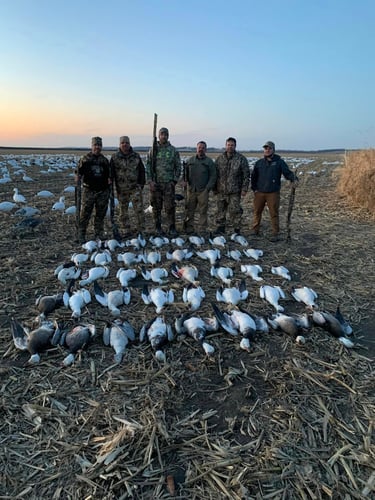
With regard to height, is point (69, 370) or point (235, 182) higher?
point (235, 182)

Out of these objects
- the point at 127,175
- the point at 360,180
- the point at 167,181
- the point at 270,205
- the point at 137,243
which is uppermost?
the point at 127,175

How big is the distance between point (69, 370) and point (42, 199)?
9772mm

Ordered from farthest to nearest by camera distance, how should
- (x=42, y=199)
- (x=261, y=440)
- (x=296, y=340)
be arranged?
(x=42, y=199) → (x=296, y=340) → (x=261, y=440)

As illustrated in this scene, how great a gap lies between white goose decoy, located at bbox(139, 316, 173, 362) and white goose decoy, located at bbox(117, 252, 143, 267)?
2174 mm

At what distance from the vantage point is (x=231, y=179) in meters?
7.81

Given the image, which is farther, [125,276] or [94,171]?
[94,171]

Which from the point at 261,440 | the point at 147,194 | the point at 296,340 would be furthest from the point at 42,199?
the point at 261,440

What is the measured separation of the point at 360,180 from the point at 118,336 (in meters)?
10.0

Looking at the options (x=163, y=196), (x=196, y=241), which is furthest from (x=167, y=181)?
(x=196, y=241)

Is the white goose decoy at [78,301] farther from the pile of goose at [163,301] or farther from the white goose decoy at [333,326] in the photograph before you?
the white goose decoy at [333,326]

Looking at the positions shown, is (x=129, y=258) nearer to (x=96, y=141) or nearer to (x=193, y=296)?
(x=193, y=296)

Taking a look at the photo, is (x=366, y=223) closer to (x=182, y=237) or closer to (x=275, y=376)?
(x=182, y=237)

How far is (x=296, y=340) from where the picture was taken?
157 inches

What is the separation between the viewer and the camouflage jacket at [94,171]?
7.14m
